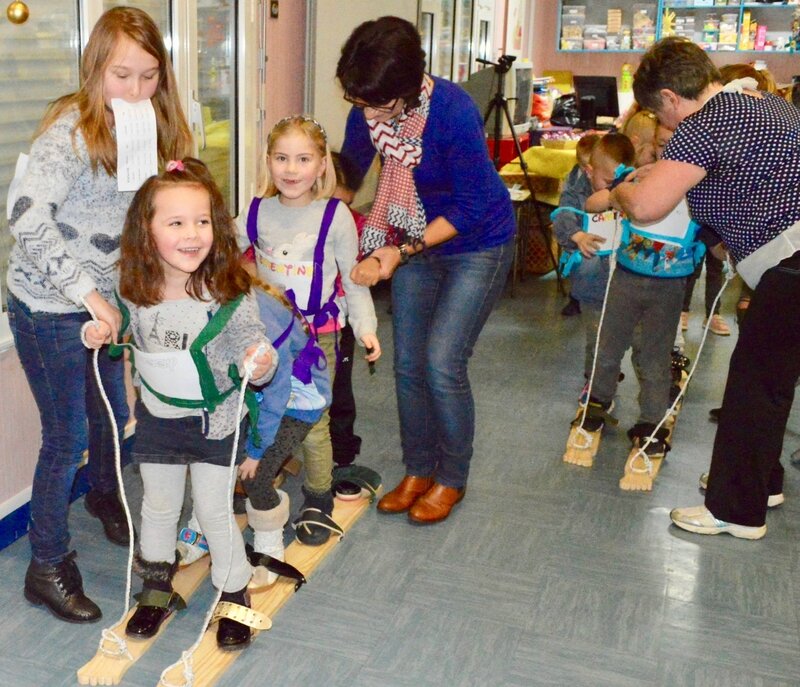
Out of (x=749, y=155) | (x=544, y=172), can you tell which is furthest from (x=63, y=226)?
(x=544, y=172)

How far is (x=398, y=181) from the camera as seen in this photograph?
2.27m

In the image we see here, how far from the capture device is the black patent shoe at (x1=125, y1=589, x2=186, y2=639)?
6.44 feet

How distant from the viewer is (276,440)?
86.8 inches

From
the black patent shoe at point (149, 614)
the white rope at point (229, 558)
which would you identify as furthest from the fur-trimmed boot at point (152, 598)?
the white rope at point (229, 558)

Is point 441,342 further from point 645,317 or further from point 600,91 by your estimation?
point 600,91

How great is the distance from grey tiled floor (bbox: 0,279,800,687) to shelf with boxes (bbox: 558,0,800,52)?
5.79 m

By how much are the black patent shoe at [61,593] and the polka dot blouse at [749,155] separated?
5.59 feet

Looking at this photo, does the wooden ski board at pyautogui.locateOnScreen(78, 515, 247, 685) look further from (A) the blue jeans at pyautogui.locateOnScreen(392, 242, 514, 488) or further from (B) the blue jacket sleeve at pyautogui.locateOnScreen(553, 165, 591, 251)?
(B) the blue jacket sleeve at pyautogui.locateOnScreen(553, 165, 591, 251)

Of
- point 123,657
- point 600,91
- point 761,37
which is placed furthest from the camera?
point 761,37

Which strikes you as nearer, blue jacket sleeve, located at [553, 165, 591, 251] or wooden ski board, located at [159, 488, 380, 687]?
wooden ski board, located at [159, 488, 380, 687]

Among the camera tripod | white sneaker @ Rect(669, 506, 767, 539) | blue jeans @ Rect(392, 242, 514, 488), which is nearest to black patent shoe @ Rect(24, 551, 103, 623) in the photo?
blue jeans @ Rect(392, 242, 514, 488)

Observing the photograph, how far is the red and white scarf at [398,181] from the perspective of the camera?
219 cm

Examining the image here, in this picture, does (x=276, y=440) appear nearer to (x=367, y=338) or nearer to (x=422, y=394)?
(x=367, y=338)

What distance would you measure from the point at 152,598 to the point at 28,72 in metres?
1.34
